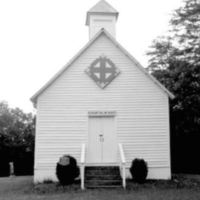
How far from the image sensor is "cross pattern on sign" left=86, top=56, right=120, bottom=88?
13.7m

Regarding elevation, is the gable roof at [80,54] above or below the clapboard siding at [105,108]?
above

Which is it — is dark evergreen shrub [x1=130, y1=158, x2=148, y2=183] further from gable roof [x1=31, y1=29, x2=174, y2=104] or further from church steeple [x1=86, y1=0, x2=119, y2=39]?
church steeple [x1=86, y1=0, x2=119, y2=39]

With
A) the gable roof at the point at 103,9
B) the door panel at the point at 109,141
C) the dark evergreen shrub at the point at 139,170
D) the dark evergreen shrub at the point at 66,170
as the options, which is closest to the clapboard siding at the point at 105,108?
the door panel at the point at 109,141

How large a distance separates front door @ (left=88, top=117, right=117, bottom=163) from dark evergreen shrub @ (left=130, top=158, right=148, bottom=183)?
3.65 feet

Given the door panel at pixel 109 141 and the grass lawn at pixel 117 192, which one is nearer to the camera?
the grass lawn at pixel 117 192

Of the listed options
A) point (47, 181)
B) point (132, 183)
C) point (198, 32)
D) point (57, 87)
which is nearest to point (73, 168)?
point (47, 181)

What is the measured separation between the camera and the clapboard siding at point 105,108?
43.3 ft

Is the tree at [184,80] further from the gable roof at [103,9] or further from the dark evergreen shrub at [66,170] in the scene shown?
the dark evergreen shrub at [66,170]

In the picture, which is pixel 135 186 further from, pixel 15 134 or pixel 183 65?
pixel 15 134

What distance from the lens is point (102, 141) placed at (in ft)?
44.0

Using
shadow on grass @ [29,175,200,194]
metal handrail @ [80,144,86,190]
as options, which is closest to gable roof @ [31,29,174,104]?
metal handrail @ [80,144,86,190]

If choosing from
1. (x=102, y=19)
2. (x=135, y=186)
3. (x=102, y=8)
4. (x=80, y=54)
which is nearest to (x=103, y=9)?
(x=102, y=8)

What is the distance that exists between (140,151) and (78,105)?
3.55 meters

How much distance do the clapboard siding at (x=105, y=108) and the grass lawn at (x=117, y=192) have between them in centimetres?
165
